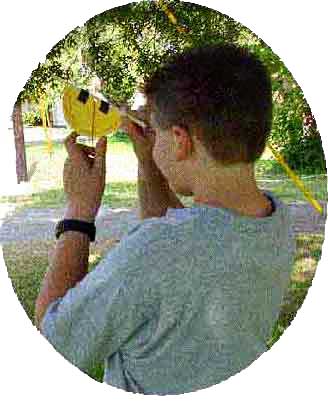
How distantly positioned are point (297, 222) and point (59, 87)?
0.51 m

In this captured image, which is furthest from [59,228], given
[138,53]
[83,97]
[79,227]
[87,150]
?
[138,53]

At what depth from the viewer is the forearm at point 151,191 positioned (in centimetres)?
102

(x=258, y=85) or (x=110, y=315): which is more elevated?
(x=258, y=85)

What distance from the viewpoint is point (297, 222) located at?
1114mm

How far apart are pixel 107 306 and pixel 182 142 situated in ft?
0.84

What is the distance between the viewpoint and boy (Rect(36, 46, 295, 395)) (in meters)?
0.83

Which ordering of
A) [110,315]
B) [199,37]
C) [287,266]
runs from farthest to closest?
[199,37] → [287,266] → [110,315]

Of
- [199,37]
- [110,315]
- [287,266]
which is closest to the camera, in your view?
[110,315]

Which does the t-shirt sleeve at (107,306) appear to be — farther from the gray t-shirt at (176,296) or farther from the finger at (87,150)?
the finger at (87,150)

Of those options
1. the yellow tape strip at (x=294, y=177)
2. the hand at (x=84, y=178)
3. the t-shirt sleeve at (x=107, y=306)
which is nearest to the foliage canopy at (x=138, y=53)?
the yellow tape strip at (x=294, y=177)

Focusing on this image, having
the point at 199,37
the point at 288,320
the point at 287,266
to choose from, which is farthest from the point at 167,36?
the point at 288,320

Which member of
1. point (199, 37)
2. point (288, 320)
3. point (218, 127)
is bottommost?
point (288, 320)

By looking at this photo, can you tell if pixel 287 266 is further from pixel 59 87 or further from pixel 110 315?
pixel 59 87

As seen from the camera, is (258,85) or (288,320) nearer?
(258,85)
